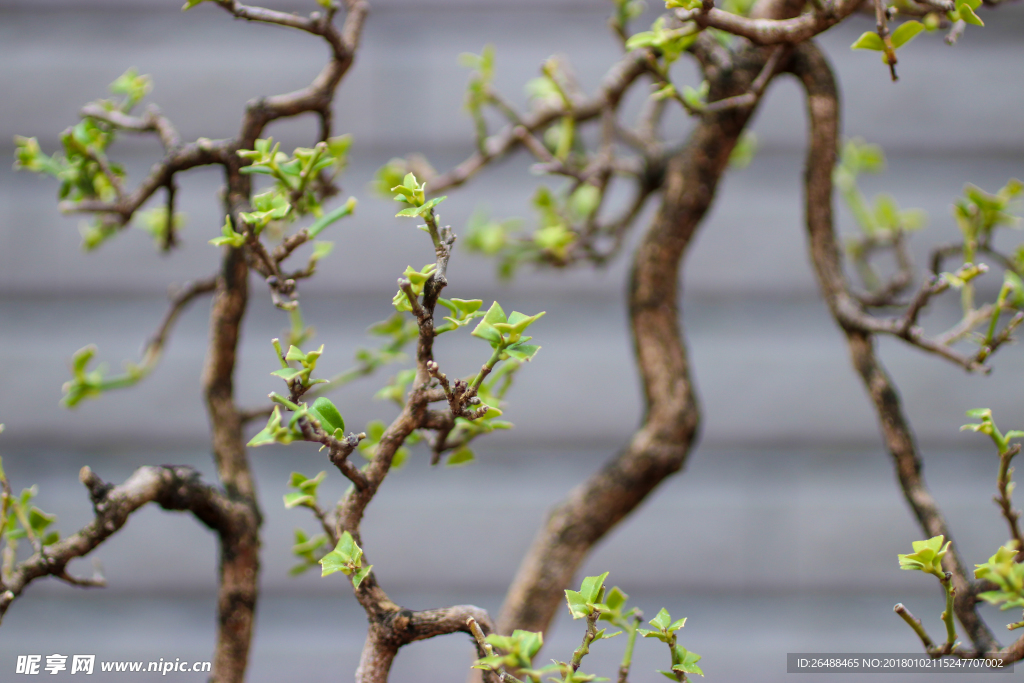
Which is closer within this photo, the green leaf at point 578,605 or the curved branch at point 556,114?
the green leaf at point 578,605

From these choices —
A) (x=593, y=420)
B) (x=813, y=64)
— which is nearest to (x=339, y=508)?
(x=813, y=64)

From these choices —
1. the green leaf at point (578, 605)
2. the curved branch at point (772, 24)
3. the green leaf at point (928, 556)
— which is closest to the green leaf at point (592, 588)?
the green leaf at point (578, 605)

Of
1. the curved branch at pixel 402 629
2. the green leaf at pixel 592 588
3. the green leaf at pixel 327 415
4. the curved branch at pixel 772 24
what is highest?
the curved branch at pixel 772 24

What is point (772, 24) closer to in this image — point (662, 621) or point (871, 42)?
point (871, 42)

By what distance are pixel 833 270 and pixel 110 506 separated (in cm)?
39

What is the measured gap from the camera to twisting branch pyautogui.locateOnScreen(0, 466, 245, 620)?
0.30 m

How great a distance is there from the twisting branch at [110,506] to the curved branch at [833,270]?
0.35m

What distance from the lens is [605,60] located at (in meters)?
1.15

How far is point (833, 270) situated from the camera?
40 centimetres

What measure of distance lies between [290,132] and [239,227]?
874 millimetres

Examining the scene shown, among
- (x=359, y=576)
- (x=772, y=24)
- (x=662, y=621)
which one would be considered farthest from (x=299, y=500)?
(x=772, y=24)

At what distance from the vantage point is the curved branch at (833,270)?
0.36 meters

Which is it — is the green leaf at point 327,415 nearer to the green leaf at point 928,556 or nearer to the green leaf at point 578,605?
the green leaf at point 578,605

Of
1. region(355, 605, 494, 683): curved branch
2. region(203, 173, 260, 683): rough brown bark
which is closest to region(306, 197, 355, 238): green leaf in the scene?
region(203, 173, 260, 683): rough brown bark
